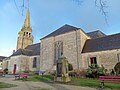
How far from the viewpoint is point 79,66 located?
22.4 m

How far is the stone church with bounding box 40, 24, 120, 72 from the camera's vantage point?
20.3 meters

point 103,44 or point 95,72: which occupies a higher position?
point 103,44

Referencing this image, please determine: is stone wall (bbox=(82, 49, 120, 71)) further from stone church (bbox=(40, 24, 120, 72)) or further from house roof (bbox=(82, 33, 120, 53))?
house roof (bbox=(82, 33, 120, 53))

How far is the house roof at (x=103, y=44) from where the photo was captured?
20705 millimetres

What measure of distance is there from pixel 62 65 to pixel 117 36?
12.7 meters

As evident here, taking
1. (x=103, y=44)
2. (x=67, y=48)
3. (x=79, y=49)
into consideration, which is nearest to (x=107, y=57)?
(x=103, y=44)

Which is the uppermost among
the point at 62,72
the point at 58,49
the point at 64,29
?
the point at 64,29

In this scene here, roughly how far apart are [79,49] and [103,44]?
12.9 ft

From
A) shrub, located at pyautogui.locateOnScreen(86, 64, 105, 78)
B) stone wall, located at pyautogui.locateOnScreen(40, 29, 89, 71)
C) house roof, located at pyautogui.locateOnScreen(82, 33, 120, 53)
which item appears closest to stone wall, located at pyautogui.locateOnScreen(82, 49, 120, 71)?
house roof, located at pyautogui.locateOnScreen(82, 33, 120, 53)

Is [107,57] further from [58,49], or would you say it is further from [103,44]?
[58,49]

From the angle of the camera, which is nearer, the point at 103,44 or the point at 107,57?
the point at 107,57

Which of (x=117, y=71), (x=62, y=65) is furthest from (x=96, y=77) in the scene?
(x=62, y=65)

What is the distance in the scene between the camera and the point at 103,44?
22203mm

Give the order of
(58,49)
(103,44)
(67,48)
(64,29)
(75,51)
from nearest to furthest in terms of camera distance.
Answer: (103,44), (75,51), (67,48), (58,49), (64,29)
